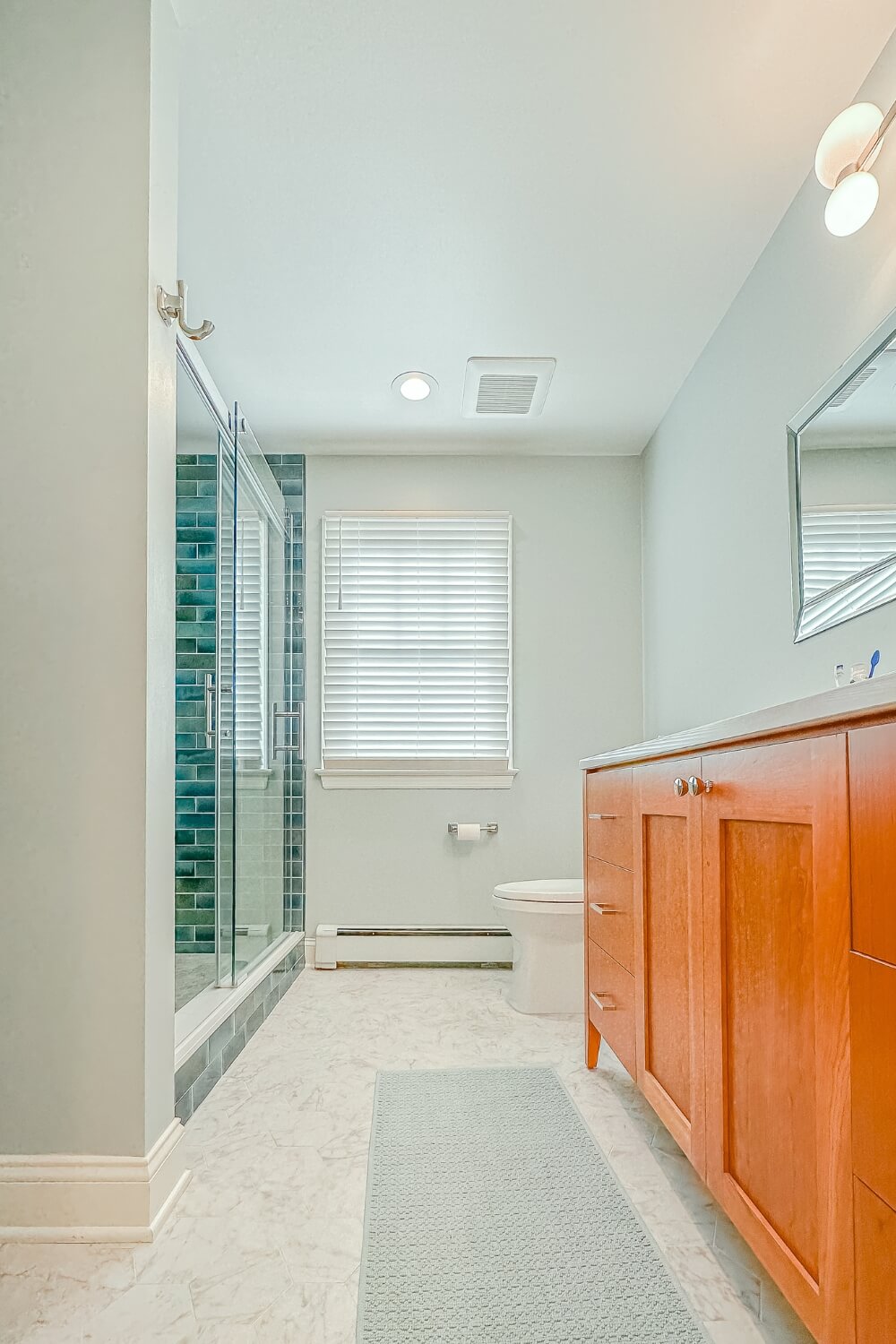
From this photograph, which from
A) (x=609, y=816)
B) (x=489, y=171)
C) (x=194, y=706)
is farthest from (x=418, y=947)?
(x=489, y=171)

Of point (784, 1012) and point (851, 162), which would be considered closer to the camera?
point (784, 1012)

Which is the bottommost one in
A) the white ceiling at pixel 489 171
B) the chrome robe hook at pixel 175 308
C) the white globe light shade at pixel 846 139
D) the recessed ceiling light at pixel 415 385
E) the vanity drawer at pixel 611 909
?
the vanity drawer at pixel 611 909

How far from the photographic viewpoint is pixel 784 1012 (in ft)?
3.82

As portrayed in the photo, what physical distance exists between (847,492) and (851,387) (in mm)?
226

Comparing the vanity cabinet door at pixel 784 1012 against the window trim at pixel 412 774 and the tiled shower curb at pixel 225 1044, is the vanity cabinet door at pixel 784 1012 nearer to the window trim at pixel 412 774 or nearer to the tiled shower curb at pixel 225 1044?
the tiled shower curb at pixel 225 1044

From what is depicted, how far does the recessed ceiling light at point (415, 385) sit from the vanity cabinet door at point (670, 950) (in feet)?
6.51

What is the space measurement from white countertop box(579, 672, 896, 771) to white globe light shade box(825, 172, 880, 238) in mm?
917

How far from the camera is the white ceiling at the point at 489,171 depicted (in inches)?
73.3

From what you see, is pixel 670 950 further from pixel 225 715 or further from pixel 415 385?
pixel 415 385

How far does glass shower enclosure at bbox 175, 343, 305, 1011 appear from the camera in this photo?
2555mm

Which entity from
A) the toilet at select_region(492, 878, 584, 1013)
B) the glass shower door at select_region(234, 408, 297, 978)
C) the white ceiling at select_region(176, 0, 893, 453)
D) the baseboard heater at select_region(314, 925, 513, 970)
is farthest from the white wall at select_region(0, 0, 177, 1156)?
the baseboard heater at select_region(314, 925, 513, 970)

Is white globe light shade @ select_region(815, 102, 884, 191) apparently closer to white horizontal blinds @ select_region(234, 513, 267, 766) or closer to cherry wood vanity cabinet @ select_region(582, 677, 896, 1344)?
cherry wood vanity cabinet @ select_region(582, 677, 896, 1344)

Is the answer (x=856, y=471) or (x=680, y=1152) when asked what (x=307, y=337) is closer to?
→ (x=856, y=471)

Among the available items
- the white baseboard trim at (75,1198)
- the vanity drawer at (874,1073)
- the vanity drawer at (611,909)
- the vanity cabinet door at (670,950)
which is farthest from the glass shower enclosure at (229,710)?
the vanity drawer at (874,1073)
